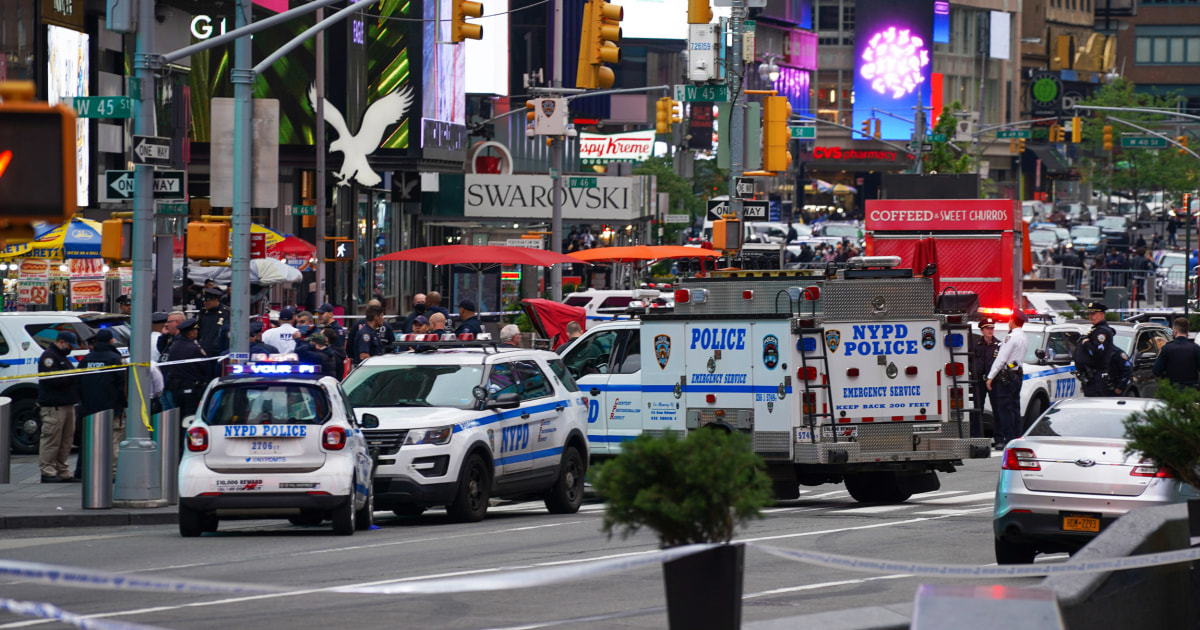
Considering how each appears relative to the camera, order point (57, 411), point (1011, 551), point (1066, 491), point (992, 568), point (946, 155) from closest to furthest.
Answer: point (992, 568) → point (1066, 491) → point (1011, 551) → point (57, 411) → point (946, 155)

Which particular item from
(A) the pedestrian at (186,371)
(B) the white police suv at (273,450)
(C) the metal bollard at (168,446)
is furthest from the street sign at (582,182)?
(B) the white police suv at (273,450)

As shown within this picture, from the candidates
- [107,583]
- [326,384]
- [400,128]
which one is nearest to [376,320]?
[326,384]

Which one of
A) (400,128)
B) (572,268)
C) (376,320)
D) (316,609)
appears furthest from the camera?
(572,268)

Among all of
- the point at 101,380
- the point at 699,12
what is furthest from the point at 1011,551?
the point at 699,12

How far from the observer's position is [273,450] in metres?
15.6

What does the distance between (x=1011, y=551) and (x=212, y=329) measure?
12.6m

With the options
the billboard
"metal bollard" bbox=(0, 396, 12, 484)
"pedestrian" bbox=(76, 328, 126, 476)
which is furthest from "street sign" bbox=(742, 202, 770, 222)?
the billboard

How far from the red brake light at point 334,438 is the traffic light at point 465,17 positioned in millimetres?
8380

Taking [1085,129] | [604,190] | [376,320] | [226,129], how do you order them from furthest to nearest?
1. [1085,129]
2. [604,190]
3. [376,320]
4. [226,129]

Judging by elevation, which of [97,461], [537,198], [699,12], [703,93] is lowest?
[97,461]

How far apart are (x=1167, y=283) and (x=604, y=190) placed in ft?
68.0

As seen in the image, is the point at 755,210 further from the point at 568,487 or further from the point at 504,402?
the point at 504,402

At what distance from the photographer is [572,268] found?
56000 millimetres

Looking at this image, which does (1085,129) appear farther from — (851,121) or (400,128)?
(400,128)
